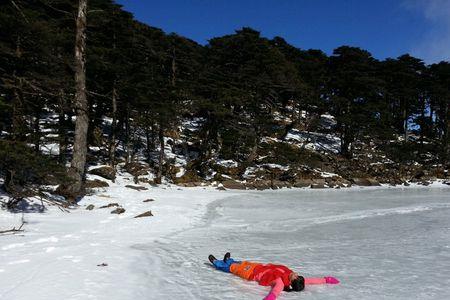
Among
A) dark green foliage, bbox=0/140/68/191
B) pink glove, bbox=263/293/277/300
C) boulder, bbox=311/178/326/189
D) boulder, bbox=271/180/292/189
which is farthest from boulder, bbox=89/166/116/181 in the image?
pink glove, bbox=263/293/277/300

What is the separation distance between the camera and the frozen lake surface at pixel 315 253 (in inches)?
202

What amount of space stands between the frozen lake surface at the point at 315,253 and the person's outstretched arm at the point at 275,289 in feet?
0.50

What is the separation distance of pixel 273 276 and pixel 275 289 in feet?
1.72

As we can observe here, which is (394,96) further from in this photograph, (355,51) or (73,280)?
(73,280)

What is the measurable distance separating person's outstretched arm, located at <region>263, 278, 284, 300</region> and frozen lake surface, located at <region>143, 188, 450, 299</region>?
0.50ft

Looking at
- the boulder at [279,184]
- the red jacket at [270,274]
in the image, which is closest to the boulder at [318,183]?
the boulder at [279,184]

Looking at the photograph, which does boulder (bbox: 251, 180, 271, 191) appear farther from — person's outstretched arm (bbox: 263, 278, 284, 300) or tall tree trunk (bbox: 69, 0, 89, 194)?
person's outstretched arm (bbox: 263, 278, 284, 300)

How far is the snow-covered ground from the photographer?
499cm

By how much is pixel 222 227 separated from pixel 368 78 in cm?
3245

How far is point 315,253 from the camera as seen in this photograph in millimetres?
7555

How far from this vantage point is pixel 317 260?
22.8 feet

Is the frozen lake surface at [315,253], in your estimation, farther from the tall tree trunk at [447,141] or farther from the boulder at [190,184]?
the tall tree trunk at [447,141]

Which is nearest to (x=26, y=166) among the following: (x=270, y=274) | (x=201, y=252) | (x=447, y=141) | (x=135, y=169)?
(x=201, y=252)

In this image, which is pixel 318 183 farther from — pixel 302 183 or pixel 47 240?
pixel 47 240
